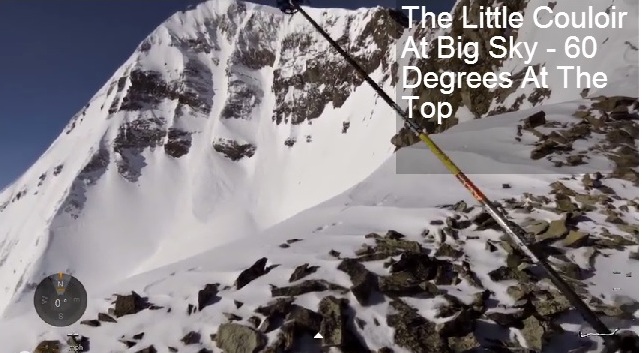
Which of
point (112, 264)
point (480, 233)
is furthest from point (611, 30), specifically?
point (112, 264)

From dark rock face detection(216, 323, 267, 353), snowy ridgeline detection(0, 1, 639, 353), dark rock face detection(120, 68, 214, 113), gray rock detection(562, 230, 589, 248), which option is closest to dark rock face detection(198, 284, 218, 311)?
snowy ridgeline detection(0, 1, 639, 353)

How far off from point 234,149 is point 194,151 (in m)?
9.99

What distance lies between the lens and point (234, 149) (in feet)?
426

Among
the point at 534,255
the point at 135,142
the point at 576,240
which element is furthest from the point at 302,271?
the point at 135,142

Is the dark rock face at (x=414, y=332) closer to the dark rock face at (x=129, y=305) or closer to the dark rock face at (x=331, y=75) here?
the dark rock face at (x=129, y=305)

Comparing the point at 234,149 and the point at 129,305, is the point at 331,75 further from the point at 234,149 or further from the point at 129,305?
the point at 129,305

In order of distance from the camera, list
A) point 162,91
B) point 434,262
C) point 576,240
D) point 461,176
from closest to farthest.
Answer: point 461,176
point 434,262
point 576,240
point 162,91

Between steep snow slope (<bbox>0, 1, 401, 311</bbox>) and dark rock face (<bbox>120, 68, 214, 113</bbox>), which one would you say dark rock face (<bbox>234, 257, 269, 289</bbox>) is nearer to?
steep snow slope (<bbox>0, 1, 401, 311</bbox>)

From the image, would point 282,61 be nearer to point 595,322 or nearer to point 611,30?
point 611,30

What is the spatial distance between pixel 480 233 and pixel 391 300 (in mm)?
A: 2309

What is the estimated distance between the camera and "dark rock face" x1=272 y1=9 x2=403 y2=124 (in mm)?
123312

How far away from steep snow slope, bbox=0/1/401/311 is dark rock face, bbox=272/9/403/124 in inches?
18.9

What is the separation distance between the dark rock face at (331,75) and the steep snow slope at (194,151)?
48 cm

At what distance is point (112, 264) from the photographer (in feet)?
316
